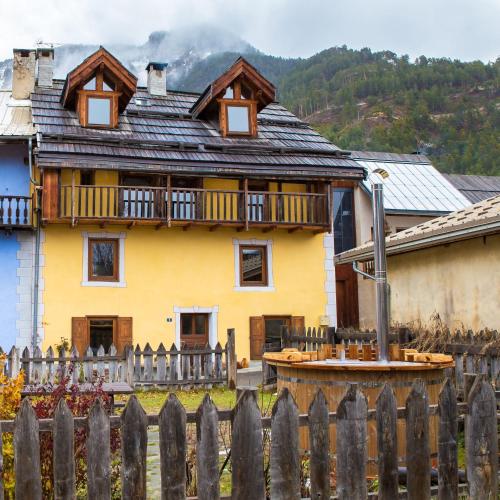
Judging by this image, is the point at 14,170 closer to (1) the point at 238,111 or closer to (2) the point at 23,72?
(2) the point at 23,72

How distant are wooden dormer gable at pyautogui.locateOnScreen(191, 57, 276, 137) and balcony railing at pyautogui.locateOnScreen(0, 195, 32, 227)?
22.4ft

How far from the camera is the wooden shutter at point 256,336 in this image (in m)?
21.7

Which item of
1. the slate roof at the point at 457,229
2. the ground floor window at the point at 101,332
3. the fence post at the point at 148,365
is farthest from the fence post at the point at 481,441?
the ground floor window at the point at 101,332

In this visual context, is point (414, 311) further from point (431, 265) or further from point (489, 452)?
point (489, 452)

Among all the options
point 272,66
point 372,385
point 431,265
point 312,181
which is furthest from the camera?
point 272,66

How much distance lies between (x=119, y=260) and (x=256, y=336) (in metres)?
4.84

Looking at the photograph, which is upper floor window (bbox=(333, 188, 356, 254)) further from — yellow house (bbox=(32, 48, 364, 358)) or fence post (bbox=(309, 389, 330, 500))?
fence post (bbox=(309, 389, 330, 500))

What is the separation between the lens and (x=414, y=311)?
48.3 feet

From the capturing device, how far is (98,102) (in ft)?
72.5

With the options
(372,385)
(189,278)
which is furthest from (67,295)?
(372,385)

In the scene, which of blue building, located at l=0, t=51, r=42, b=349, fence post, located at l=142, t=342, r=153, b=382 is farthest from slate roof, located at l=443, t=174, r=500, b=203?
fence post, located at l=142, t=342, r=153, b=382

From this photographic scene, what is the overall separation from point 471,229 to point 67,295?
12.8 metres

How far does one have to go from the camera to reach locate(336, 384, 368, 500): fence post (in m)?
4.90

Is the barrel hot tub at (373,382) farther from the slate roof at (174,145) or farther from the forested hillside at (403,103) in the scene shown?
the forested hillside at (403,103)
